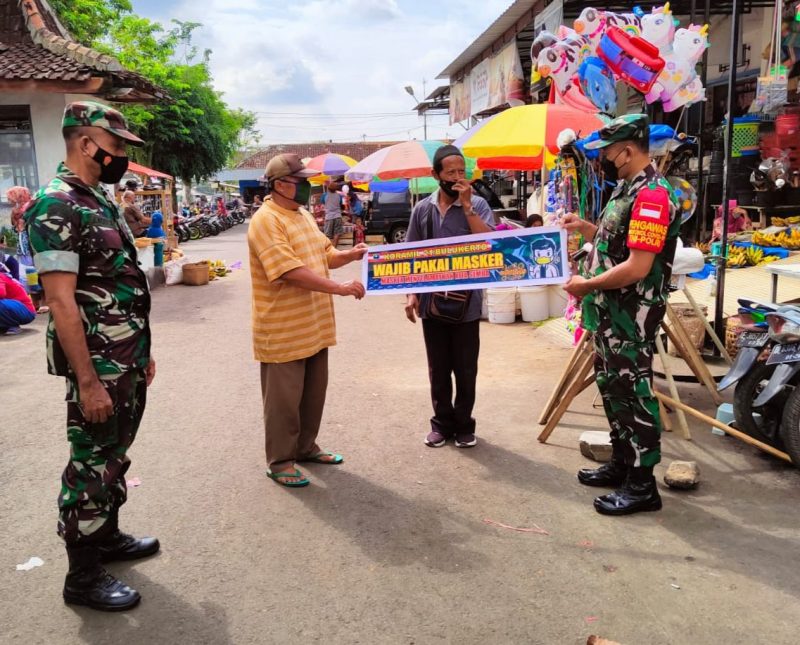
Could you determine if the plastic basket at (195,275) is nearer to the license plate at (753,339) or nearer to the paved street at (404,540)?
the paved street at (404,540)

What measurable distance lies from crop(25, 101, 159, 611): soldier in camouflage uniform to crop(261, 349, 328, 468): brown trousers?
40.0 inches

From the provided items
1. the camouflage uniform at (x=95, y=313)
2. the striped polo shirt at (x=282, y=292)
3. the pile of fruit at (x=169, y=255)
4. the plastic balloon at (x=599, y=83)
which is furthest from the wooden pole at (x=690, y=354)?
the pile of fruit at (x=169, y=255)

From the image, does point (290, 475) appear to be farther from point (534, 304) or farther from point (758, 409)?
point (534, 304)

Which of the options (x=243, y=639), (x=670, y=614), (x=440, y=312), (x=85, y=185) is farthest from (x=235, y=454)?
(x=670, y=614)

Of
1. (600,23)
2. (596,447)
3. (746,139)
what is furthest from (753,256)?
(596,447)

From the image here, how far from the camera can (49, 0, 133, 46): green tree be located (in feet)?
70.9

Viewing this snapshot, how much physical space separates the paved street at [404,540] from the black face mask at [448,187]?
1.23m

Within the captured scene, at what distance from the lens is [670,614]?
275 centimetres

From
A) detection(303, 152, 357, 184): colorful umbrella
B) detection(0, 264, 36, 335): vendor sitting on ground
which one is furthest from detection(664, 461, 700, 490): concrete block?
detection(303, 152, 357, 184): colorful umbrella

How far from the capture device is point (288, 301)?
12.8ft

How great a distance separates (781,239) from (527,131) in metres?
4.84

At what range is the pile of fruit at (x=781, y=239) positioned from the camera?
10188 millimetres

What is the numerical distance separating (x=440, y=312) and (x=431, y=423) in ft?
2.80

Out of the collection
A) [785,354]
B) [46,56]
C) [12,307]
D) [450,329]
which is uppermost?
[46,56]
